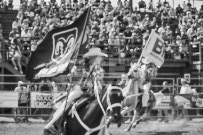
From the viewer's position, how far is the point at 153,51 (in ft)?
54.7

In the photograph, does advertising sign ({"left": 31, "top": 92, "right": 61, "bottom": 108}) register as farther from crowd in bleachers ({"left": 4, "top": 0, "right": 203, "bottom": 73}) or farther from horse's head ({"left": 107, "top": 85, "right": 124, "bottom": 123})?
horse's head ({"left": 107, "top": 85, "right": 124, "bottom": 123})

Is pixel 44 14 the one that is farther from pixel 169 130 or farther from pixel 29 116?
pixel 169 130

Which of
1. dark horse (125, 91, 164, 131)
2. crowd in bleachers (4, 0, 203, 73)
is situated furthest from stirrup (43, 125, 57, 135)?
crowd in bleachers (4, 0, 203, 73)

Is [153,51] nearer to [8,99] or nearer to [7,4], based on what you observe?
[8,99]

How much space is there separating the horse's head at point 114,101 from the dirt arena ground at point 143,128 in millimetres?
6192

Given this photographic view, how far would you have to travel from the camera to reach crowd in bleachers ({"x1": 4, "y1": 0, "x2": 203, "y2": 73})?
21.5 metres

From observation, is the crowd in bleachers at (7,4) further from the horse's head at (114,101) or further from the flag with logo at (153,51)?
the horse's head at (114,101)

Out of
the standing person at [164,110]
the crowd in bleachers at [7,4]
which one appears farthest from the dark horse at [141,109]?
the crowd in bleachers at [7,4]

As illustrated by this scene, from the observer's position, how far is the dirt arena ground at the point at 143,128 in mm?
15164

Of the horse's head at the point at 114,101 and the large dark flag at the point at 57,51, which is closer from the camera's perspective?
the horse's head at the point at 114,101

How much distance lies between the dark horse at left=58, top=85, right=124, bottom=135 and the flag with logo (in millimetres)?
7481

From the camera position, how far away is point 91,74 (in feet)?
31.1

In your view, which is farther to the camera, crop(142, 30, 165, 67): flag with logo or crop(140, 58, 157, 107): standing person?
crop(142, 30, 165, 67): flag with logo

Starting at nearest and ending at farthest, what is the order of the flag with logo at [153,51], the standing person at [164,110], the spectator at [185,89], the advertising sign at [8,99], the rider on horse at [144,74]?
the rider on horse at [144,74]
the flag with logo at [153,51]
the advertising sign at [8,99]
the standing person at [164,110]
the spectator at [185,89]
